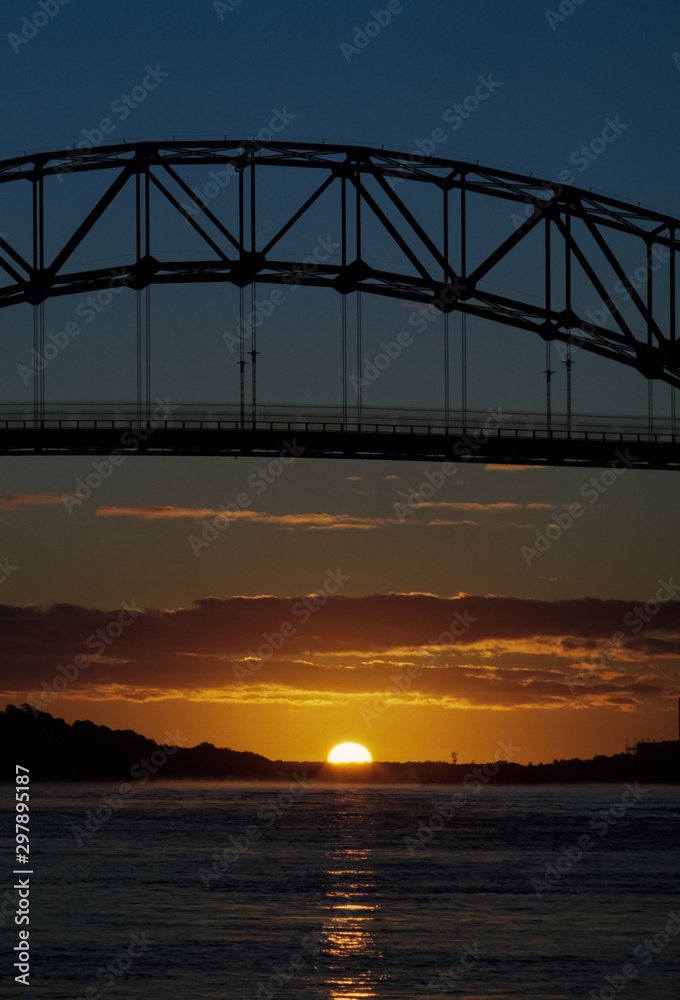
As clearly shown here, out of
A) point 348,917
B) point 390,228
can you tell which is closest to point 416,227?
point 390,228

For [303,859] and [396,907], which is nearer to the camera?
[396,907]

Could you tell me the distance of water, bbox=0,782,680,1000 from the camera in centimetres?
2589

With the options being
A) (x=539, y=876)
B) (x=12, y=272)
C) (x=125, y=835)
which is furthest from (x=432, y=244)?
(x=125, y=835)

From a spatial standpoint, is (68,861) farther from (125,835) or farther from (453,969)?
(453,969)

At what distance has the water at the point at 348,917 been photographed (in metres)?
25.9

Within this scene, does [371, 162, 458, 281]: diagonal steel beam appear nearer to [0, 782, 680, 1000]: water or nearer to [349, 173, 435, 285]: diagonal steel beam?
[349, 173, 435, 285]: diagonal steel beam

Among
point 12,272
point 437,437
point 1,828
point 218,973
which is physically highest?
point 12,272

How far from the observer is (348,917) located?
34.3 meters

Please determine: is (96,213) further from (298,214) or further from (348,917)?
(348,917)

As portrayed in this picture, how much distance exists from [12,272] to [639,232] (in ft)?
63.2

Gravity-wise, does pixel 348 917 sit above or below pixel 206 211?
below

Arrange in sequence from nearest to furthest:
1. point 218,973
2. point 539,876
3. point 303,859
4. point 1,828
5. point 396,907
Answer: point 218,973 → point 396,907 → point 539,876 → point 303,859 → point 1,828

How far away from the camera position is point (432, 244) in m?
46.7

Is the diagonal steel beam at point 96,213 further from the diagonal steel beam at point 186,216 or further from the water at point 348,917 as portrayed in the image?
the water at point 348,917
